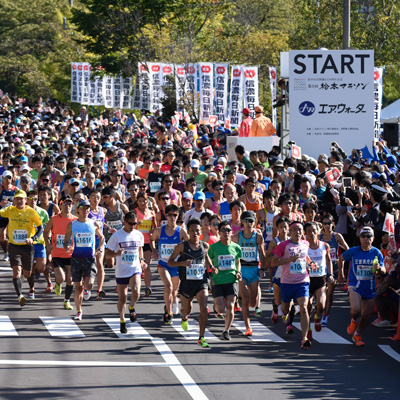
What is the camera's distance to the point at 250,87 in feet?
116

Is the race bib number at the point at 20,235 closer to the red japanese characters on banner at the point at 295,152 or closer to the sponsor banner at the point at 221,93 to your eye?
the red japanese characters on banner at the point at 295,152

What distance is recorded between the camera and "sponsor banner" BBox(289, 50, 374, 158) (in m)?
25.0

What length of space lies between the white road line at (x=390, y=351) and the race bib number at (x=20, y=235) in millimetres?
5899

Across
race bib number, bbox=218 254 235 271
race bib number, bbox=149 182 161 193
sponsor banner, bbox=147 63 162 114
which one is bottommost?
race bib number, bbox=218 254 235 271

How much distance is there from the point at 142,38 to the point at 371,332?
42.7m

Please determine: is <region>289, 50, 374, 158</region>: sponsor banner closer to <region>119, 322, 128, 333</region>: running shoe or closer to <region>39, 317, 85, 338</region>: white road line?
<region>39, 317, 85, 338</region>: white road line

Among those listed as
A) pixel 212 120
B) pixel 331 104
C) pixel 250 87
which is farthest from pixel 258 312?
pixel 212 120

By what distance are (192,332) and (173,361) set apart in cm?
180

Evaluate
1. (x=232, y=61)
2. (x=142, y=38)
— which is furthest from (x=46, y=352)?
(x=142, y=38)

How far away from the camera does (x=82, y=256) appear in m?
14.7

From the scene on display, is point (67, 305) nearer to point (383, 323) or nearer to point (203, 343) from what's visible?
point (203, 343)

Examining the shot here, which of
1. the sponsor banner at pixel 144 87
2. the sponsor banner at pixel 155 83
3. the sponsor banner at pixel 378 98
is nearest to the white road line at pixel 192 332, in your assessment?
the sponsor banner at pixel 378 98

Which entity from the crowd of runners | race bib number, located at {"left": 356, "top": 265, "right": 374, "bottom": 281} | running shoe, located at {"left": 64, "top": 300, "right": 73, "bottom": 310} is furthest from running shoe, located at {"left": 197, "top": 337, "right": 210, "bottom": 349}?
running shoe, located at {"left": 64, "top": 300, "right": 73, "bottom": 310}

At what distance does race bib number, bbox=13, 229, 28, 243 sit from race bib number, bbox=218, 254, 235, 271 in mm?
3877
